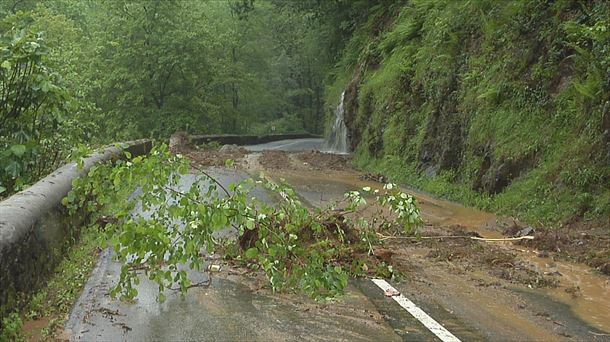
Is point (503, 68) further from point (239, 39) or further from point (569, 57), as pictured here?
point (239, 39)

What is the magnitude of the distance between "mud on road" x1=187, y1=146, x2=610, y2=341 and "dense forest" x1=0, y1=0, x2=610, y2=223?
59.0 inches

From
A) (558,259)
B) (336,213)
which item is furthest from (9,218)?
(558,259)

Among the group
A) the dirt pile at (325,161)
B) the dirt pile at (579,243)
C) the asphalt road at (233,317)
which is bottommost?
the dirt pile at (325,161)

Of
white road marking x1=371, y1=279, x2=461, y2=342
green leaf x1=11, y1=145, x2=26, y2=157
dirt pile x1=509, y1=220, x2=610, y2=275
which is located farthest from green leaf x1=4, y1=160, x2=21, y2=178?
dirt pile x1=509, y1=220, x2=610, y2=275

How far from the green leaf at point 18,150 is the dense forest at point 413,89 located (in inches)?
0.5

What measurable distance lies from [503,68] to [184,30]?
85.3 feet

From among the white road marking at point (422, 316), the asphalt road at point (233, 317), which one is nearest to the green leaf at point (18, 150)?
the asphalt road at point (233, 317)

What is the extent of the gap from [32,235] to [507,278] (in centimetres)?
532

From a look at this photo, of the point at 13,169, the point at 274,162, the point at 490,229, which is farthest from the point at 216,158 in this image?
the point at 13,169

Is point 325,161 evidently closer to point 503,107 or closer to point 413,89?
point 413,89

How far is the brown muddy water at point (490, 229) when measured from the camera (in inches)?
262

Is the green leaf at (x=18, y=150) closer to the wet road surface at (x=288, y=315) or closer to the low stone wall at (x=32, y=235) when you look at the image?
the low stone wall at (x=32, y=235)

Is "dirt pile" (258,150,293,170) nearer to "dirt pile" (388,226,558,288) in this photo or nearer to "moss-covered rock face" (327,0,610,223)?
"moss-covered rock face" (327,0,610,223)

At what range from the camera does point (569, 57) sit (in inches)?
497
